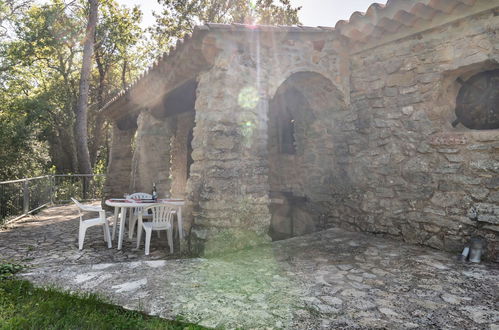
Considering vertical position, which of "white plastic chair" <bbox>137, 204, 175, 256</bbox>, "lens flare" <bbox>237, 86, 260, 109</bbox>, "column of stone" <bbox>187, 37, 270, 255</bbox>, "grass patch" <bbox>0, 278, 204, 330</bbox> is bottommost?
"grass patch" <bbox>0, 278, 204, 330</bbox>

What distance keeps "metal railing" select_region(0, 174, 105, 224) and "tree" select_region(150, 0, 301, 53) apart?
25.4 feet

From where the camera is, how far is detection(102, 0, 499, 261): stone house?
153 inches

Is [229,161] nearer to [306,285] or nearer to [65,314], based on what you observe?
[306,285]

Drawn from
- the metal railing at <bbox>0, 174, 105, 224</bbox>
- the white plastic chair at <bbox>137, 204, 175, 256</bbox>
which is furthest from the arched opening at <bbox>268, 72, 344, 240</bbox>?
the metal railing at <bbox>0, 174, 105, 224</bbox>

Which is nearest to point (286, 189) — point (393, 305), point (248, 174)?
point (248, 174)

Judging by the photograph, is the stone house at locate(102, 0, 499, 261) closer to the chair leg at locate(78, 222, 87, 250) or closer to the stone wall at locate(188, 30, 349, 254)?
the stone wall at locate(188, 30, 349, 254)

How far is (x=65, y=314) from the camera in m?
2.49

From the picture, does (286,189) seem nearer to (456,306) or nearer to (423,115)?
(423,115)

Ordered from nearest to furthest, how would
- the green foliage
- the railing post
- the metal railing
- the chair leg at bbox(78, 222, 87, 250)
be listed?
the chair leg at bbox(78, 222, 87, 250)
the metal railing
the railing post
the green foliage

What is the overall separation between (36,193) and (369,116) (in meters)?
9.04

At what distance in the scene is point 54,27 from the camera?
46.9 ft

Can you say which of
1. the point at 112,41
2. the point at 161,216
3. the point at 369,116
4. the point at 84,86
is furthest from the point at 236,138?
the point at 112,41

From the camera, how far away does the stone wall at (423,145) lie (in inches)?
149

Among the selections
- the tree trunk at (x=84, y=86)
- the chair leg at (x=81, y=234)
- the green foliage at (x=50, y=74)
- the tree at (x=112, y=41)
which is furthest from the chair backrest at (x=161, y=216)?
the tree at (x=112, y=41)
